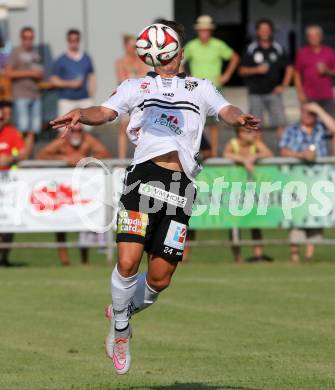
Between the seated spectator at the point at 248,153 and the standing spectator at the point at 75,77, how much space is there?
454 centimetres

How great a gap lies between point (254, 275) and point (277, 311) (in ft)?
10.3

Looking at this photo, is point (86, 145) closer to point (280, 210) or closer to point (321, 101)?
point (280, 210)

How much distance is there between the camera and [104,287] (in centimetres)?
1576

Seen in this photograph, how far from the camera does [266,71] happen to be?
21.8 metres

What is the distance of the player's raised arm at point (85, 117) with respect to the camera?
343 inches

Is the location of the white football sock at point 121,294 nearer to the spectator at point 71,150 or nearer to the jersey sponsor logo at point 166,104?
the jersey sponsor logo at point 166,104

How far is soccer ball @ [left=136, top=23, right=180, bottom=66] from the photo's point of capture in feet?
30.0

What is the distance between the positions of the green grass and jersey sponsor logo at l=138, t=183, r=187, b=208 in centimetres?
139

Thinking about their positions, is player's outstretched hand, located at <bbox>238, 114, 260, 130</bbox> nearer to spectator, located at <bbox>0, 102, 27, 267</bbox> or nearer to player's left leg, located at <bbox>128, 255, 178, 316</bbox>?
player's left leg, located at <bbox>128, 255, 178, 316</bbox>

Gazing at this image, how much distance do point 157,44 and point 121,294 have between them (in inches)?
72.1

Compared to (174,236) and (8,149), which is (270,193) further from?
(174,236)

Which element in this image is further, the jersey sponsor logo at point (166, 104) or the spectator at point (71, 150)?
the spectator at point (71, 150)

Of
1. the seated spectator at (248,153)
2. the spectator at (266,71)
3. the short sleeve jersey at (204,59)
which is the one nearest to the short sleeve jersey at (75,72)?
the short sleeve jersey at (204,59)

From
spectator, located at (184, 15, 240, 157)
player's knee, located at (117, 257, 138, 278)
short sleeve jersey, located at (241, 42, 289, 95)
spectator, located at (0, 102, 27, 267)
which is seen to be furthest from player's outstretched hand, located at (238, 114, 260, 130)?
short sleeve jersey, located at (241, 42, 289, 95)
